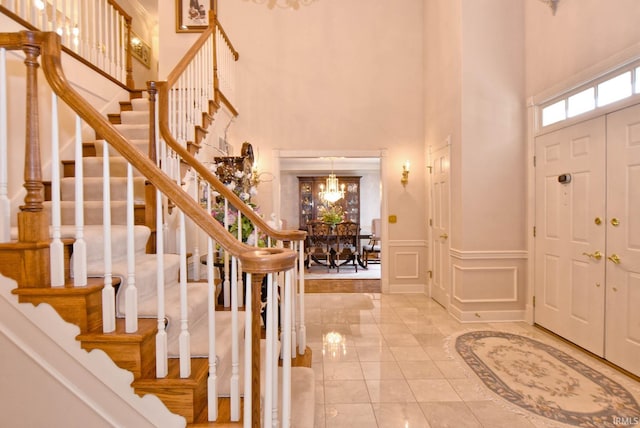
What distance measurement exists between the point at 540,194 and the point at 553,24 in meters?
1.80

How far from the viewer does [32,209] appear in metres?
1.43

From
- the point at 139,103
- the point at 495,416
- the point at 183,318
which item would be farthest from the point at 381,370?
the point at 139,103

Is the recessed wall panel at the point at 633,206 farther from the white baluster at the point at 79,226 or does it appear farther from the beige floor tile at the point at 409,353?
the white baluster at the point at 79,226

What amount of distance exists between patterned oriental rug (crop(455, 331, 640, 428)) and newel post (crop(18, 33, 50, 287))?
9.56 ft

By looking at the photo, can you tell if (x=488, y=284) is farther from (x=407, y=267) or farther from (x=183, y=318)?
(x=183, y=318)

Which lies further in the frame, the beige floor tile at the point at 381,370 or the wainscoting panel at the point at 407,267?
the wainscoting panel at the point at 407,267

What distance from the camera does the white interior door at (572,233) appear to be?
2.87 m

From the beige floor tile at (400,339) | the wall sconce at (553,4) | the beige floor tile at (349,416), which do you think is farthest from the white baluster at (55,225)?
the wall sconce at (553,4)

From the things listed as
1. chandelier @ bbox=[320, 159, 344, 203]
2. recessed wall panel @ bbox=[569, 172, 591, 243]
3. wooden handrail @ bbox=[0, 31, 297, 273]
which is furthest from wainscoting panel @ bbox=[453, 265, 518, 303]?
chandelier @ bbox=[320, 159, 344, 203]

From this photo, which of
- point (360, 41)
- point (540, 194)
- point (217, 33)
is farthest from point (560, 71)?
point (217, 33)

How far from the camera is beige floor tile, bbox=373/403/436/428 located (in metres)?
2.03

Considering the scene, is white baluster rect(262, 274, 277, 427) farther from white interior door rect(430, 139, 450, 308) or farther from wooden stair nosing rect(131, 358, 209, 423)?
white interior door rect(430, 139, 450, 308)

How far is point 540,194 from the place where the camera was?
3.60 meters

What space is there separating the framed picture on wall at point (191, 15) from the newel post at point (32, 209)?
455 centimetres
